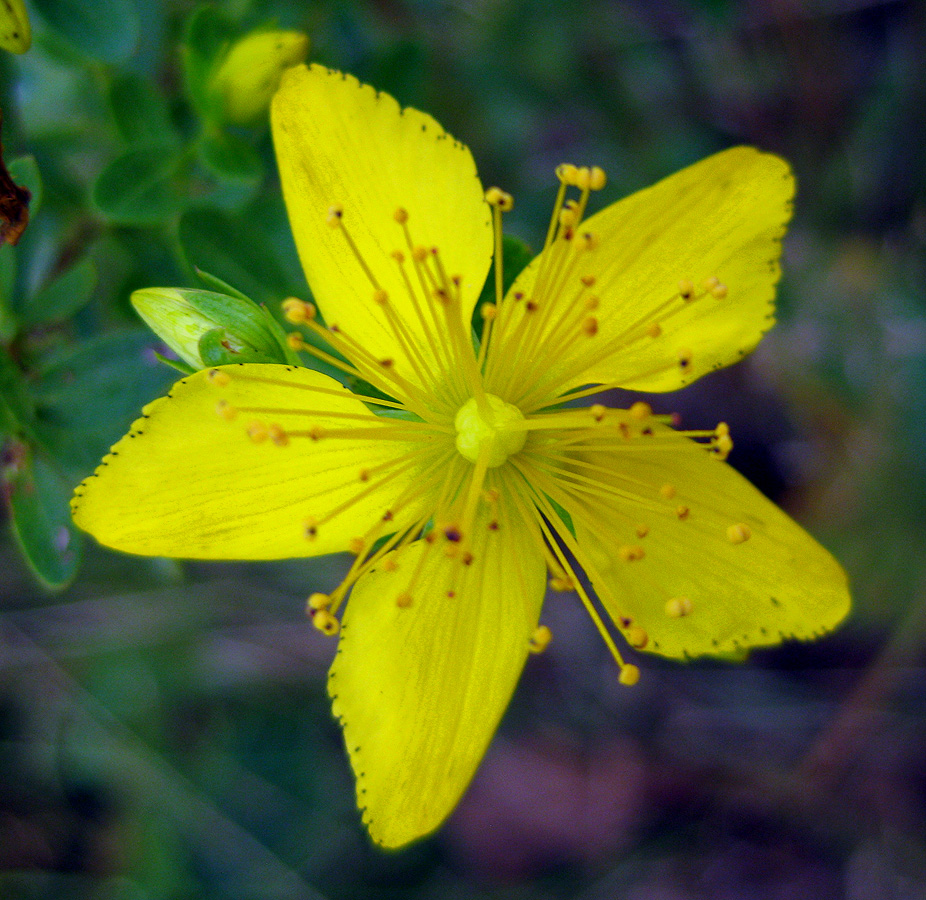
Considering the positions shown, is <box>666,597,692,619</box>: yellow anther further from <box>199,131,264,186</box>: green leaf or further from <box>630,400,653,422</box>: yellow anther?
<box>199,131,264,186</box>: green leaf

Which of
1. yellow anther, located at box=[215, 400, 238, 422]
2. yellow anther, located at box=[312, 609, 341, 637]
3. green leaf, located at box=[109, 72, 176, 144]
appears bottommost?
yellow anther, located at box=[312, 609, 341, 637]

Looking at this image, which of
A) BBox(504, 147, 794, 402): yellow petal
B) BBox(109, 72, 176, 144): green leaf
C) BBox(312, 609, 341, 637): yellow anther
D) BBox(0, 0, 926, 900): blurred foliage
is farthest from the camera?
BBox(0, 0, 926, 900): blurred foliage

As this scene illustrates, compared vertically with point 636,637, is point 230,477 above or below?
above

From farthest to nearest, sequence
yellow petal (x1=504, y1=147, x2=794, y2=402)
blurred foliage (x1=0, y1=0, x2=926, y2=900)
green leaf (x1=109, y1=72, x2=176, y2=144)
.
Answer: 1. blurred foliage (x1=0, y1=0, x2=926, y2=900)
2. green leaf (x1=109, y1=72, x2=176, y2=144)
3. yellow petal (x1=504, y1=147, x2=794, y2=402)

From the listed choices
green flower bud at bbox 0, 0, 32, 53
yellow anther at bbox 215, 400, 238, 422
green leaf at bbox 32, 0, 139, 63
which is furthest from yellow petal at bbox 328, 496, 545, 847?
green leaf at bbox 32, 0, 139, 63

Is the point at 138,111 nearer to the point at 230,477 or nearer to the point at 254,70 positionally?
the point at 254,70

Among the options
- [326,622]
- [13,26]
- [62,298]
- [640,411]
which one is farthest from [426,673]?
[13,26]
